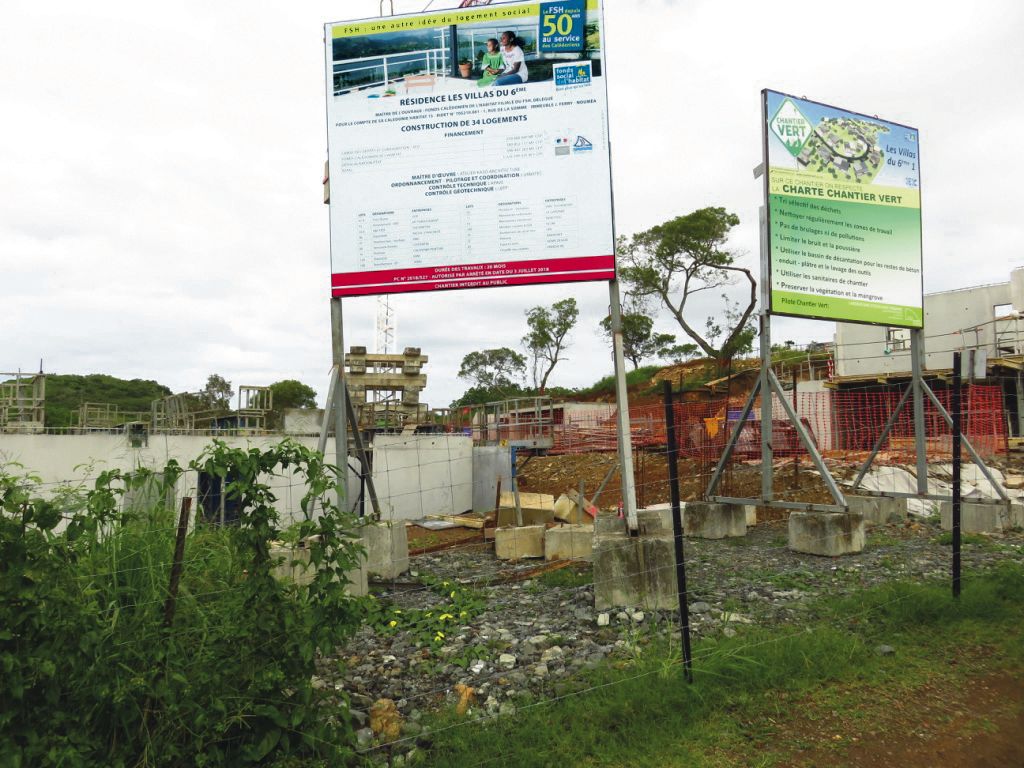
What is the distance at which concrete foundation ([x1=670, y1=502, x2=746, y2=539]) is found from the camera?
9203 mm

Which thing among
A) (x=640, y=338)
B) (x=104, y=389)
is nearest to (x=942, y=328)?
(x=640, y=338)

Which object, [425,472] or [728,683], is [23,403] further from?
[728,683]

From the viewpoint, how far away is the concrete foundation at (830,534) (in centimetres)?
772

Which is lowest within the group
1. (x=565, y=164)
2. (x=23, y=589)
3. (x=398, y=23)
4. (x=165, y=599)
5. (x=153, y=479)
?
(x=165, y=599)

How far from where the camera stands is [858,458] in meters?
15.3

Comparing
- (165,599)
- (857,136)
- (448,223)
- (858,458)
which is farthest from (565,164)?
(858,458)

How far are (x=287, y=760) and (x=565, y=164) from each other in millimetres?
5884

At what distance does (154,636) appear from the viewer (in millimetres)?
2961

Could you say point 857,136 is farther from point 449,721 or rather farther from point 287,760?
point 287,760

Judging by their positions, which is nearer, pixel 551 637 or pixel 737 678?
pixel 737 678

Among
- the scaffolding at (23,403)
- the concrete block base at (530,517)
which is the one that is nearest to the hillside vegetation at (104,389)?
the scaffolding at (23,403)

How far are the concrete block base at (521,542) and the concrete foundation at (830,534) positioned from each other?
294 centimetres

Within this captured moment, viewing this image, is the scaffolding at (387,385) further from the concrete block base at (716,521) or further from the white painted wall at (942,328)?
the white painted wall at (942,328)

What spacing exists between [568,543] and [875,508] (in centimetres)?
544
